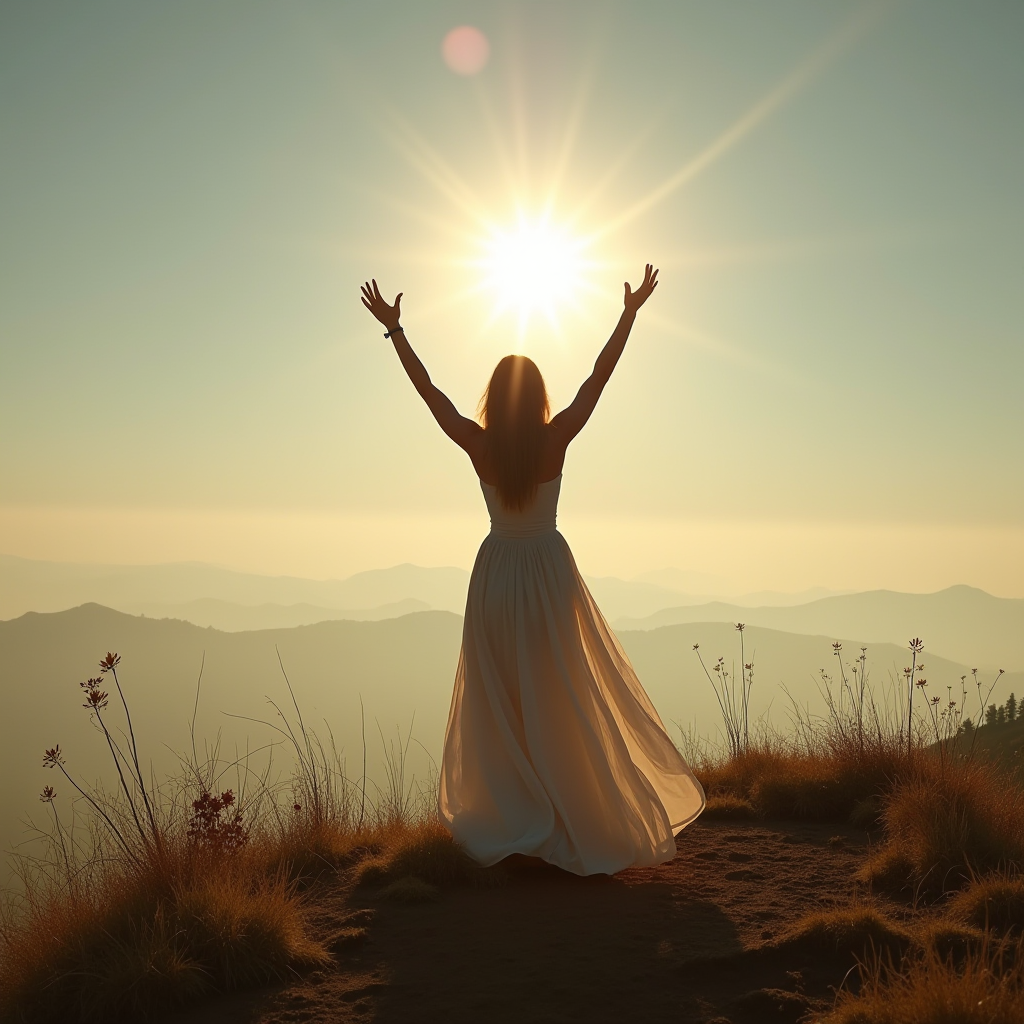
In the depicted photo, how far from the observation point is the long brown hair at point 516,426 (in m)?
5.43

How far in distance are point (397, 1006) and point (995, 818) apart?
3550 mm

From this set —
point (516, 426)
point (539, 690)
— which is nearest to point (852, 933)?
point (539, 690)

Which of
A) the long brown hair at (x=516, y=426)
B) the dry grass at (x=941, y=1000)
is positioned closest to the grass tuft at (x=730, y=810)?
the long brown hair at (x=516, y=426)

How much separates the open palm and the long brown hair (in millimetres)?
849

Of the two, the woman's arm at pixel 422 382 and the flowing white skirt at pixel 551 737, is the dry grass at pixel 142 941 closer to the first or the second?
the flowing white skirt at pixel 551 737

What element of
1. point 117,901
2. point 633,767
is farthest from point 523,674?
point 117,901

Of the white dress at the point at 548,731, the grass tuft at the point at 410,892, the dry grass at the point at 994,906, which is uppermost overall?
the white dress at the point at 548,731

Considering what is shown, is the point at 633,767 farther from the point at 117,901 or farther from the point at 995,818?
the point at 117,901

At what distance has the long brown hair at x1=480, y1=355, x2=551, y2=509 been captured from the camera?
17.8 feet

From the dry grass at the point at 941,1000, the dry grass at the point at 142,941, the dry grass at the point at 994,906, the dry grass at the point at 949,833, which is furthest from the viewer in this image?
the dry grass at the point at 949,833

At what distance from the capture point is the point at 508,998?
339cm

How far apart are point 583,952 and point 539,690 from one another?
179 cm

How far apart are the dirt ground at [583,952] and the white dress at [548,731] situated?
28 cm

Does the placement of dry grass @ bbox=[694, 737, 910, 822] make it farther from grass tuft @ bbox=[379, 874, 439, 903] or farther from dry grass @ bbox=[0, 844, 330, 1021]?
dry grass @ bbox=[0, 844, 330, 1021]
